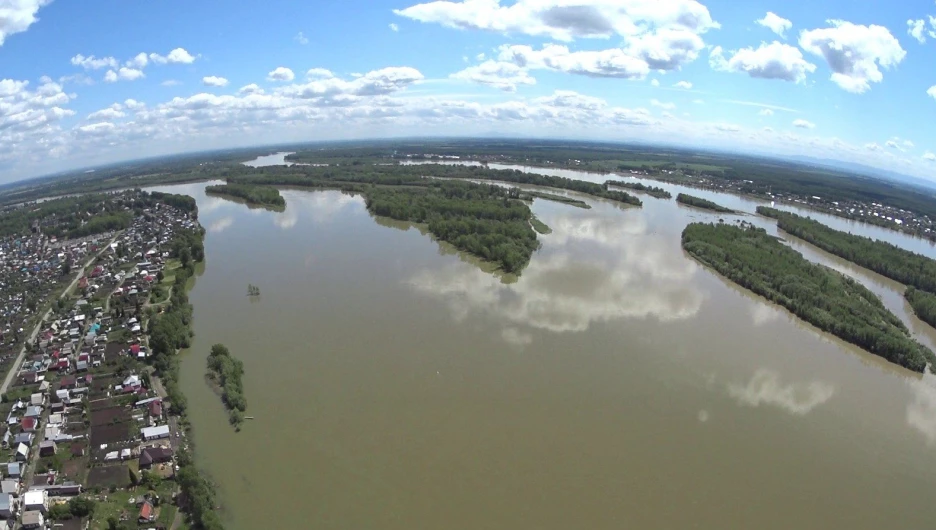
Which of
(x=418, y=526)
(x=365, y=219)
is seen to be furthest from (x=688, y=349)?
(x=365, y=219)

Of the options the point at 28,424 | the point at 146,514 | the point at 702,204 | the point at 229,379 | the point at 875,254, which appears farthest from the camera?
the point at 702,204

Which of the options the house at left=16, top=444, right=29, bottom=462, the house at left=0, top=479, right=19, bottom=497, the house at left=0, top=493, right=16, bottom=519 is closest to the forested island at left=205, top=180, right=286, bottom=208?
the house at left=16, top=444, right=29, bottom=462

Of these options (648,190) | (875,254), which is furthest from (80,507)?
(648,190)

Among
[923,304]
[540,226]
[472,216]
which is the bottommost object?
[923,304]

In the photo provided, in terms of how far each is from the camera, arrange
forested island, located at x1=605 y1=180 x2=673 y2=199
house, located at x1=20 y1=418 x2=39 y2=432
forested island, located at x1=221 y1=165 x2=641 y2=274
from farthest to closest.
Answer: forested island, located at x1=605 y1=180 x2=673 y2=199 < forested island, located at x1=221 y1=165 x2=641 y2=274 < house, located at x1=20 y1=418 x2=39 y2=432

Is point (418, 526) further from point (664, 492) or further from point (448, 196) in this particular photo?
point (448, 196)

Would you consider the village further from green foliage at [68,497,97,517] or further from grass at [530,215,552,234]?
grass at [530,215,552,234]

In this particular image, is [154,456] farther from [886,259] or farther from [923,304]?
[886,259]
